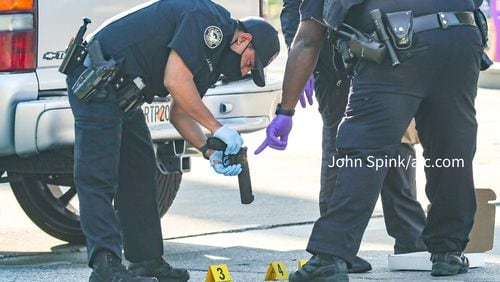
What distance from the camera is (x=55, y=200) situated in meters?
7.28

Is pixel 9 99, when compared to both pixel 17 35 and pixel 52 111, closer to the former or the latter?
pixel 52 111

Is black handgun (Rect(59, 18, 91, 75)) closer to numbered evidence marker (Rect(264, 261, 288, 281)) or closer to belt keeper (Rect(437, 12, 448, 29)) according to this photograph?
Result: numbered evidence marker (Rect(264, 261, 288, 281))

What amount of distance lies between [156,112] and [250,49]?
4.34 feet

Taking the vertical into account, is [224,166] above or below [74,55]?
below

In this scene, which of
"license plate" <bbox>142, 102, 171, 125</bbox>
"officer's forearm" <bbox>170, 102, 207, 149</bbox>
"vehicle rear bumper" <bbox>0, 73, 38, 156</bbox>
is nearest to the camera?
"officer's forearm" <bbox>170, 102, 207, 149</bbox>

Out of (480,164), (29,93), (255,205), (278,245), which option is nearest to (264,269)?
(278,245)

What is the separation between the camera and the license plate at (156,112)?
680 cm

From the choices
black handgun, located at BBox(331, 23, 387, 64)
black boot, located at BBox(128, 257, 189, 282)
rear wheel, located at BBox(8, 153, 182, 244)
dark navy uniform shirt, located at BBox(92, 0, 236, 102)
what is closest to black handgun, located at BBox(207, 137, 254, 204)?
dark navy uniform shirt, located at BBox(92, 0, 236, 102)

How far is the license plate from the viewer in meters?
6.80

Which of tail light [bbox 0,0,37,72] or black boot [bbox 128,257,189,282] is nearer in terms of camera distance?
black boot [bbox 128,257,189,282]

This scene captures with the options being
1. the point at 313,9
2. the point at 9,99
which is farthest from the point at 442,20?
the point at 9,99

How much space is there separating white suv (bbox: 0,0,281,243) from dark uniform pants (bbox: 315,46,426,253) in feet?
2.98

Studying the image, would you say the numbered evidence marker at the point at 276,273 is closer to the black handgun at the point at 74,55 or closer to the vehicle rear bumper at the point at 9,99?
the black handgun at the point at 74,55

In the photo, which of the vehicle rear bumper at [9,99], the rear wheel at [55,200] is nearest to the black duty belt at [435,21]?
the vehicle rear bumper at [9,99]
